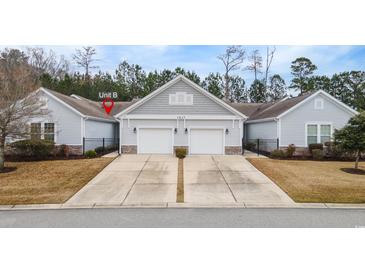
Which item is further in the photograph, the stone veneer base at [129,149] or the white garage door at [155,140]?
the white garage door at [155,140]

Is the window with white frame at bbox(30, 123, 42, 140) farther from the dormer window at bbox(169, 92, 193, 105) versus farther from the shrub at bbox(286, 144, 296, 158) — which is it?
the shrub at bbox(286, 144, 296, 158)

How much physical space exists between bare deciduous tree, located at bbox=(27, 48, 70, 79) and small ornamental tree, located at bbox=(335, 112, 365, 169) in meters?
28.4

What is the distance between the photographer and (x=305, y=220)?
6297 millimetres

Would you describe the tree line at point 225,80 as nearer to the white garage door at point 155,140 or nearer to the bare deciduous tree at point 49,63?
the bare deciduous tree at point 49,63

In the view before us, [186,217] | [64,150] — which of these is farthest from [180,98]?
[186,217]

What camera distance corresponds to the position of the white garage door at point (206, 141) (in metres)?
16.7

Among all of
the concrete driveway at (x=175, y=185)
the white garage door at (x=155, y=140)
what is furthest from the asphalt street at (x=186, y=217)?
the white garage door at (x=155, y=140)

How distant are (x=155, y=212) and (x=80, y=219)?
6.25 feet

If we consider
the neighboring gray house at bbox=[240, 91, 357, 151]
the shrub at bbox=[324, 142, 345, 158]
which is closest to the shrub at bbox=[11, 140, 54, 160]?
the neighboring gray house at bbox=[240, 91, 357, 151]

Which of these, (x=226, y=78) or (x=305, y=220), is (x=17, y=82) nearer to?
(x=305, y=220)

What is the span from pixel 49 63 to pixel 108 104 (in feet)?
39.1

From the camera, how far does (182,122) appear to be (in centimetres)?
1672

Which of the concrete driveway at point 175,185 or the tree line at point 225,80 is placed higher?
the tree line at point 225,80

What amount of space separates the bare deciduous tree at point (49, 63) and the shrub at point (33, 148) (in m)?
15.5
